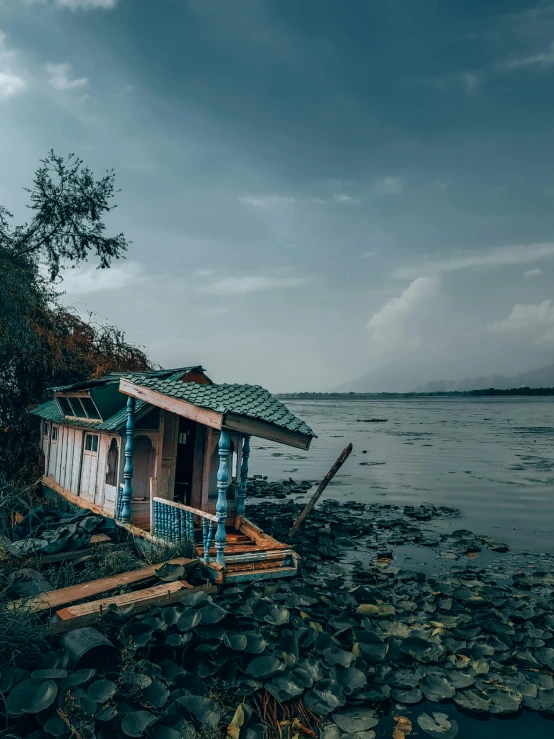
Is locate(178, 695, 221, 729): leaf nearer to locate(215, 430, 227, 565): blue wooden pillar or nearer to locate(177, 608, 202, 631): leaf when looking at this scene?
locate(177, 608, 202, 631): leaf

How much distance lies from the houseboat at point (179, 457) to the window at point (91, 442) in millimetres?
25

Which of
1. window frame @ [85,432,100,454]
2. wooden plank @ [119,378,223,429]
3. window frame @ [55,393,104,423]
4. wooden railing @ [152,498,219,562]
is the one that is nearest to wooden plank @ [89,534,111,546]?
wooden railing @ [152,498,219,562]

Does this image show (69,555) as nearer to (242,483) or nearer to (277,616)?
(242,483)

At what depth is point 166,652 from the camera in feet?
22.8

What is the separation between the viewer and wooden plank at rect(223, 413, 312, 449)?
921 cm

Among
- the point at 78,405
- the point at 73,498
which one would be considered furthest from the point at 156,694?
the point at 78,405

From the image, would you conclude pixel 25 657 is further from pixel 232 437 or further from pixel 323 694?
pixel 232 437

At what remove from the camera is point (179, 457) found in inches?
481

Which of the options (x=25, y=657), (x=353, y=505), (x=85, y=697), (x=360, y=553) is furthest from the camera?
(x=353, y=505)

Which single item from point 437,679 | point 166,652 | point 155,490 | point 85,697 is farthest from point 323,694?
point 155,490

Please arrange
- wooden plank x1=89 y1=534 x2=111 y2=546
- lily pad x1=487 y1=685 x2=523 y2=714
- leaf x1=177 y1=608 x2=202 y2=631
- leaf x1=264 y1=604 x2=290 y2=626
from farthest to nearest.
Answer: wooden plank x1=89 y1=534 x2=111 y2=546 → leaf x1=264 y1=604 x2=290 y2=626 → leaf x1=177 y1=608 x2=202 y2=631 → lily pad x1=487 y1=685 x2=523 y2=714

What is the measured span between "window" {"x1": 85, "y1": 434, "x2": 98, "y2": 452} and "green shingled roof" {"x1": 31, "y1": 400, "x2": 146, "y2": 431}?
0.35 m

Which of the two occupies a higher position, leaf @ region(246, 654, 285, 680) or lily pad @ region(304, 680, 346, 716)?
leaf @ region(246, 654, 285, 680)

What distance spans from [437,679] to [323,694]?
1644 mm
